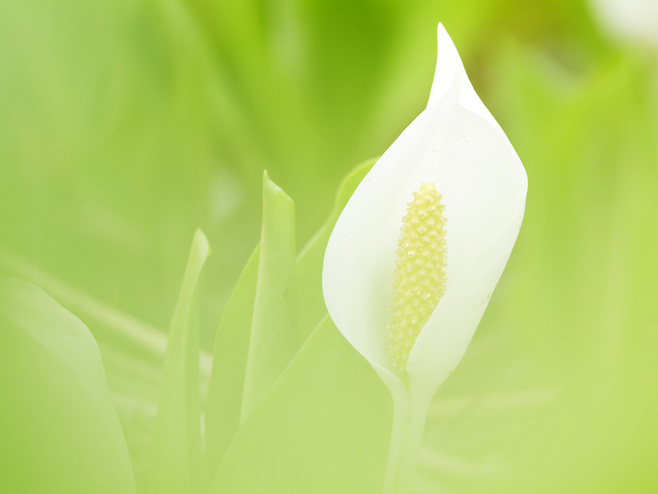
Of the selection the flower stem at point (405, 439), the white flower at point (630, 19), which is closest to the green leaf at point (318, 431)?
the flower stem at point (405, 439)

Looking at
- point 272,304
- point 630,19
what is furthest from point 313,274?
point 630,19

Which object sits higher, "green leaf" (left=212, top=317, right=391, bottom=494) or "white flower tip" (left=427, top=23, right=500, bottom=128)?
"white flower tip" (left=427, top=23, right=500, bottom=128)

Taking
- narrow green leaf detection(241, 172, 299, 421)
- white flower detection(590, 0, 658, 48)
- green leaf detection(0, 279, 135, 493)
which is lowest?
green leaf detection(0, 279, 135, 493)

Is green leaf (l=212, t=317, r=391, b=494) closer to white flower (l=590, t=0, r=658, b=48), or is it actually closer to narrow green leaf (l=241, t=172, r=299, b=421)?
narrow green leaf (l=241, t=172, r=299, b=421)

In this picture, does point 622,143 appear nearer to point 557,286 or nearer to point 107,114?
point 557,286

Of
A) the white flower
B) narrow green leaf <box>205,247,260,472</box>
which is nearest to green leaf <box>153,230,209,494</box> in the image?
narrow green leaf <box>205,247,260,472</box>

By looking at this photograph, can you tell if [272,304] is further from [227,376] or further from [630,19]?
[630,19]

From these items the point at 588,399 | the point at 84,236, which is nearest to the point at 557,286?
the point at 588,399
